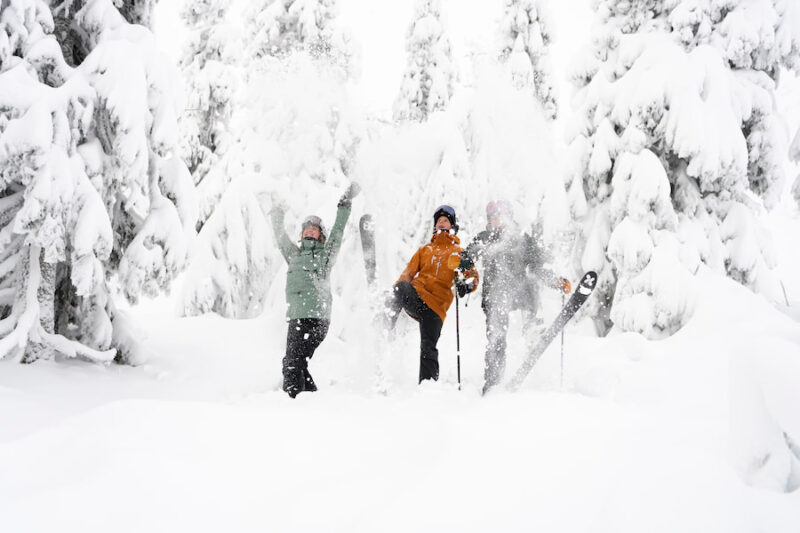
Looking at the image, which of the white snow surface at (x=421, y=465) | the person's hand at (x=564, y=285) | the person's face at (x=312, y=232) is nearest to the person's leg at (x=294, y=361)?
the person's face at (x=312, y=232)

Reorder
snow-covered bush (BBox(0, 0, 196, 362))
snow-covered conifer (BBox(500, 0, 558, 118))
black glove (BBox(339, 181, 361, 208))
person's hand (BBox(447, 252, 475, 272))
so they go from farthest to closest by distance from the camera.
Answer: snow-covered conifer (BBox(500, 0, 558, 118)), black glove (BBox(339, 181, 361, 208)), person's hand (BBox(447, 252, 475, 272)), snow-covered bush (BBox(0, 0, 196, 362))

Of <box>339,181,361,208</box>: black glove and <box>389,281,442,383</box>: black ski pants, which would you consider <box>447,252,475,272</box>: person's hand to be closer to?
<box>389,281,442,383</box>: black ski pants

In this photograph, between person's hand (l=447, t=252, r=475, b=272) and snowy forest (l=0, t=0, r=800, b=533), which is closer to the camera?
snowy forest (l=0, t=0, r=800, b=533)

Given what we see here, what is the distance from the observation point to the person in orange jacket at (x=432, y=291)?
5.28 metres

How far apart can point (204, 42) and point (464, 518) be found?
1746 cm

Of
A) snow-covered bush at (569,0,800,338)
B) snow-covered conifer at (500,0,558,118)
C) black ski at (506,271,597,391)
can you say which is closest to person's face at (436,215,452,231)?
black ski at (506,271,597,391)

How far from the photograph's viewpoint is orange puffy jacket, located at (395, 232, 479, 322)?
537 cm

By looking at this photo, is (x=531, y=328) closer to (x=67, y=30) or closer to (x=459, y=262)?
(x=459, y=262)

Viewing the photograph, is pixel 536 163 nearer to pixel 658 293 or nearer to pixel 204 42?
pixel 658 293

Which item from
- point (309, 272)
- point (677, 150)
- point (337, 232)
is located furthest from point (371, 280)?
point (677, 150)

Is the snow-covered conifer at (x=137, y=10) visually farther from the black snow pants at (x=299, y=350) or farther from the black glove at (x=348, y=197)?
the black snow pants at (x=299, y=350)

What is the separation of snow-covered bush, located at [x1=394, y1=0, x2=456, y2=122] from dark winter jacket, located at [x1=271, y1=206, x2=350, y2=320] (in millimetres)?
15822

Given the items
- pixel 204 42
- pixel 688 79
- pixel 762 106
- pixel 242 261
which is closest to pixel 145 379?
pixel 242 261

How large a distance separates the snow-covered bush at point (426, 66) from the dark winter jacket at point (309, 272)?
15822 millimetres
